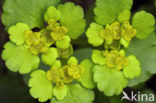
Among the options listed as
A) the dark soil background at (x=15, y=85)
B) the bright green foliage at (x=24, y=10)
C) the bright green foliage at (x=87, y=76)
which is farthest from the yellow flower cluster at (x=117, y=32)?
the dark soil background at (x=15, y=85)

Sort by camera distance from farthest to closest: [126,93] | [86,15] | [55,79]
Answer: [126,93]
[86,15]
[55,79]

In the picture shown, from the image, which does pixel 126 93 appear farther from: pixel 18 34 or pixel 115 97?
pixel 18 34

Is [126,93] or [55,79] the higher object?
[55,79]

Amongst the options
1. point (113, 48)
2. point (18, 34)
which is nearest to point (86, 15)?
point (113, 48)

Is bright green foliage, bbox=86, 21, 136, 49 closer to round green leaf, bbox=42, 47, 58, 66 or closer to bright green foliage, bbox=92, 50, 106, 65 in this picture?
→ bright green foliage, bbox=92, 50, 106, 65

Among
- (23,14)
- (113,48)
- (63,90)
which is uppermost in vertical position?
(23,14)

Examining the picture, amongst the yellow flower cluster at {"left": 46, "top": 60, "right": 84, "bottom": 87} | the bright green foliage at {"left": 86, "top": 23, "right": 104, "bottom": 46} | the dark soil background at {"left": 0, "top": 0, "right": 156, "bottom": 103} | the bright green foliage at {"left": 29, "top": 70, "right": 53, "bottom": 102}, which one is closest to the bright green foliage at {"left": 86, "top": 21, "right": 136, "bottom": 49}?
the bright green foliage at {"left": 86, "top": 23, "right": 104, "bottom": 46}

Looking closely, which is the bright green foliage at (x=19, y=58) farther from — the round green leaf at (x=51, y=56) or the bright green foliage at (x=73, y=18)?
the bright green foliage at (x=73, y=18)

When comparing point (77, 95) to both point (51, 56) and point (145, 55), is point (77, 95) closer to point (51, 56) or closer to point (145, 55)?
point (51, 56)
